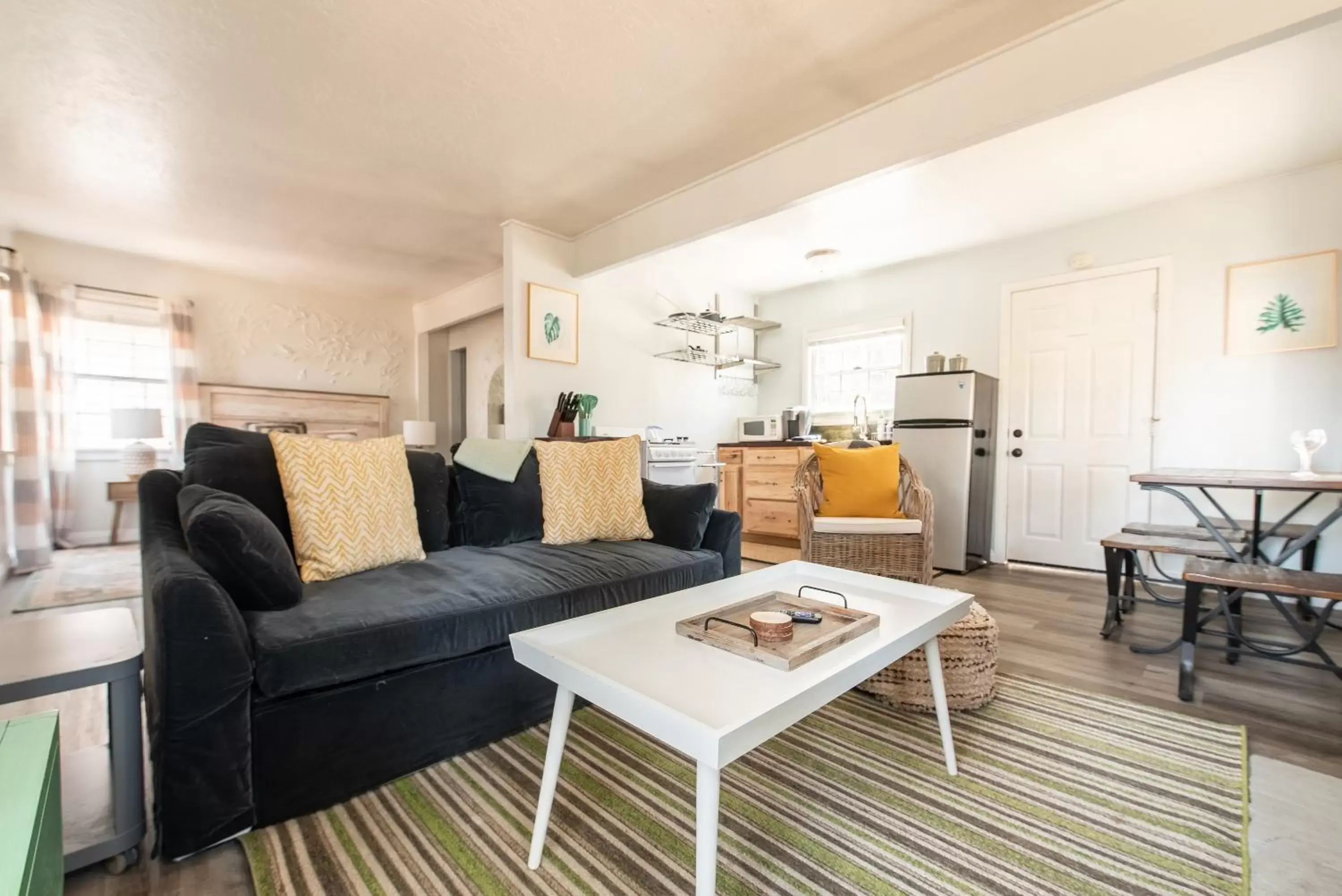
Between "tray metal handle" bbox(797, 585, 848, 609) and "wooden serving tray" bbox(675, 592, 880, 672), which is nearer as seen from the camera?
"wooden serving tray" bbox(675, 592, 880, 672)

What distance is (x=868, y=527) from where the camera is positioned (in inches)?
115

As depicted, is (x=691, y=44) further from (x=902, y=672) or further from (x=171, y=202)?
(x=171, y=202)

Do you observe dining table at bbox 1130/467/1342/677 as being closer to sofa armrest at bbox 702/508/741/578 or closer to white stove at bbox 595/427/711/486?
sofa armrest at bbox 702/508/741/578

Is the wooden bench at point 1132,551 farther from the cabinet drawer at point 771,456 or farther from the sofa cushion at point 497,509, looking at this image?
the sofa cushion at point 497,509

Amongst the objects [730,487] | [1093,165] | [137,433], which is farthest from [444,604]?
[137,433]

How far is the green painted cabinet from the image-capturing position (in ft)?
2.07

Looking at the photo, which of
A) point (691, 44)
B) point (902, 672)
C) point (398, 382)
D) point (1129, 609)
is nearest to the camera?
point (902, 672)

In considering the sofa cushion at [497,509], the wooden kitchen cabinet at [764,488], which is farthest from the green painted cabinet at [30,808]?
the wooden kitchen cabinet at [764,488]

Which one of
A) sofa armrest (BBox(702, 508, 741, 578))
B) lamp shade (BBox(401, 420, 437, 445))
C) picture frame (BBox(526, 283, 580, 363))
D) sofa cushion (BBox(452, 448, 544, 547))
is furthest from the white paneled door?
lamp shade (BBox(401, 420, 437, 445))

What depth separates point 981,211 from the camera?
3.64m

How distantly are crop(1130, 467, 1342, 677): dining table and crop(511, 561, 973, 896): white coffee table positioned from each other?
1.38 meters

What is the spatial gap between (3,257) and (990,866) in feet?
21.5

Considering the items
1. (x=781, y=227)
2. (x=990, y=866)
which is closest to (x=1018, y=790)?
(x=990, y=866)

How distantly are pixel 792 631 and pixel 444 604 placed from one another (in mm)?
965
